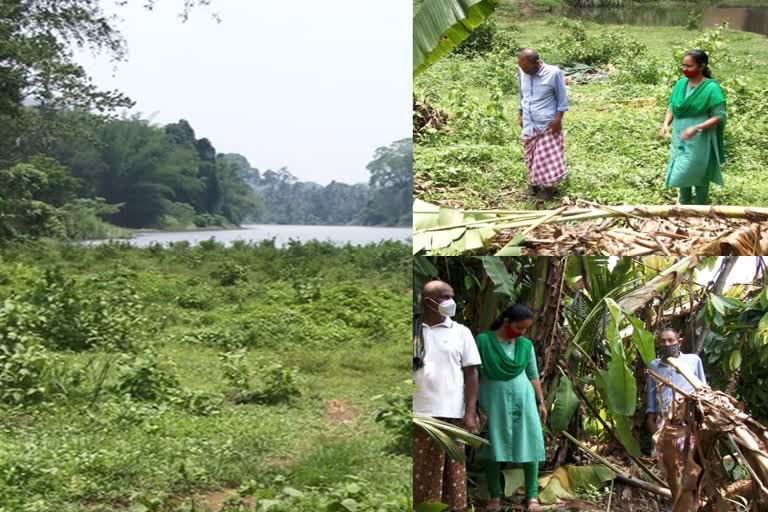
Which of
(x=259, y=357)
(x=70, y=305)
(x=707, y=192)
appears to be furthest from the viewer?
Answer: (x=707, y=192)

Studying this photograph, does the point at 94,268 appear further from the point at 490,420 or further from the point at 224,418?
the point at 490,420

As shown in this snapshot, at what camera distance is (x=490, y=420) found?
5.12 meters

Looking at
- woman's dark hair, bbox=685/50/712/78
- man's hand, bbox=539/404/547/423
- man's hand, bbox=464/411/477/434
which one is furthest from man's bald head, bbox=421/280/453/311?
woman's dark hair, bbox=685/50/712/78

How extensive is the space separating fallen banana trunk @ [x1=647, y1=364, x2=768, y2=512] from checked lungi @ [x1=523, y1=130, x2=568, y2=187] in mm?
1407

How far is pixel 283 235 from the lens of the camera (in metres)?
5.31

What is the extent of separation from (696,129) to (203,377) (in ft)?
9.26

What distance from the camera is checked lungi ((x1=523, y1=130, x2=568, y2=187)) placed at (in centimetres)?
597

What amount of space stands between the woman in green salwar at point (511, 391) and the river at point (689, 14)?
1.96m

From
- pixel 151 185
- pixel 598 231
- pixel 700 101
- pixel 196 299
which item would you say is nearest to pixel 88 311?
pixel 196 299

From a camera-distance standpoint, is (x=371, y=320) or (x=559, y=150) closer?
(x=371, y=320)

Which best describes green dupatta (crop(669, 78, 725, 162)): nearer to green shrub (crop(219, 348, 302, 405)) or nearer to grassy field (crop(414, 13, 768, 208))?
grassy field (crop(414, 13, 768, 208))

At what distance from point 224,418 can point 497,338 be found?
1.29m

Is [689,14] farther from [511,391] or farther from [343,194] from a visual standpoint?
[511,391]

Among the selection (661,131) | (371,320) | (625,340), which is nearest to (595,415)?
(625,340)
